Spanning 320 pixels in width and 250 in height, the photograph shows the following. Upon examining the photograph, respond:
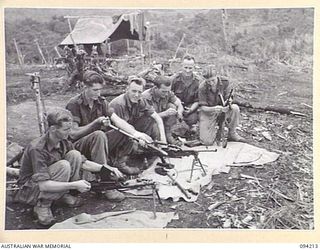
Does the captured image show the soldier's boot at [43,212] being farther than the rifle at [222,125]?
No

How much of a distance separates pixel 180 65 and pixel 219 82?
0.18m

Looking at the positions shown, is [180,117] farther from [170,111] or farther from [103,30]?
[103,30]

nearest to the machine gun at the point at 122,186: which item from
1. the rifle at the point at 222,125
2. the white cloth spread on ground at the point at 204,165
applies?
the white cloth spread on ground at the point at 204,165

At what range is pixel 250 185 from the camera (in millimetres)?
2145

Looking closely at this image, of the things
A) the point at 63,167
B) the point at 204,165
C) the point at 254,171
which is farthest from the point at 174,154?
the point at 63,167

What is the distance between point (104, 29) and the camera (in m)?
2.17

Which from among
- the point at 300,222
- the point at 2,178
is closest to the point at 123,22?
the point at 2,178

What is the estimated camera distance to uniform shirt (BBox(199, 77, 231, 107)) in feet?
7.18

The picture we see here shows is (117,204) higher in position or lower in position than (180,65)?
lower

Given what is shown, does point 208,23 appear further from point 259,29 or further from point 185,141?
point 185,141

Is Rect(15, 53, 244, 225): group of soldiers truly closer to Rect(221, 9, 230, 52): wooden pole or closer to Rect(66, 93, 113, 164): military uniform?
Rect(66, 93, 113, 164): military uniform

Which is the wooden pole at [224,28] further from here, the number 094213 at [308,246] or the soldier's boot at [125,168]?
the number 094213 at [308,246]

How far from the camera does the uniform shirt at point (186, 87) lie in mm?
2178

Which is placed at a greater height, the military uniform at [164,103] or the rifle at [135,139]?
the military uniform at [164,103]
